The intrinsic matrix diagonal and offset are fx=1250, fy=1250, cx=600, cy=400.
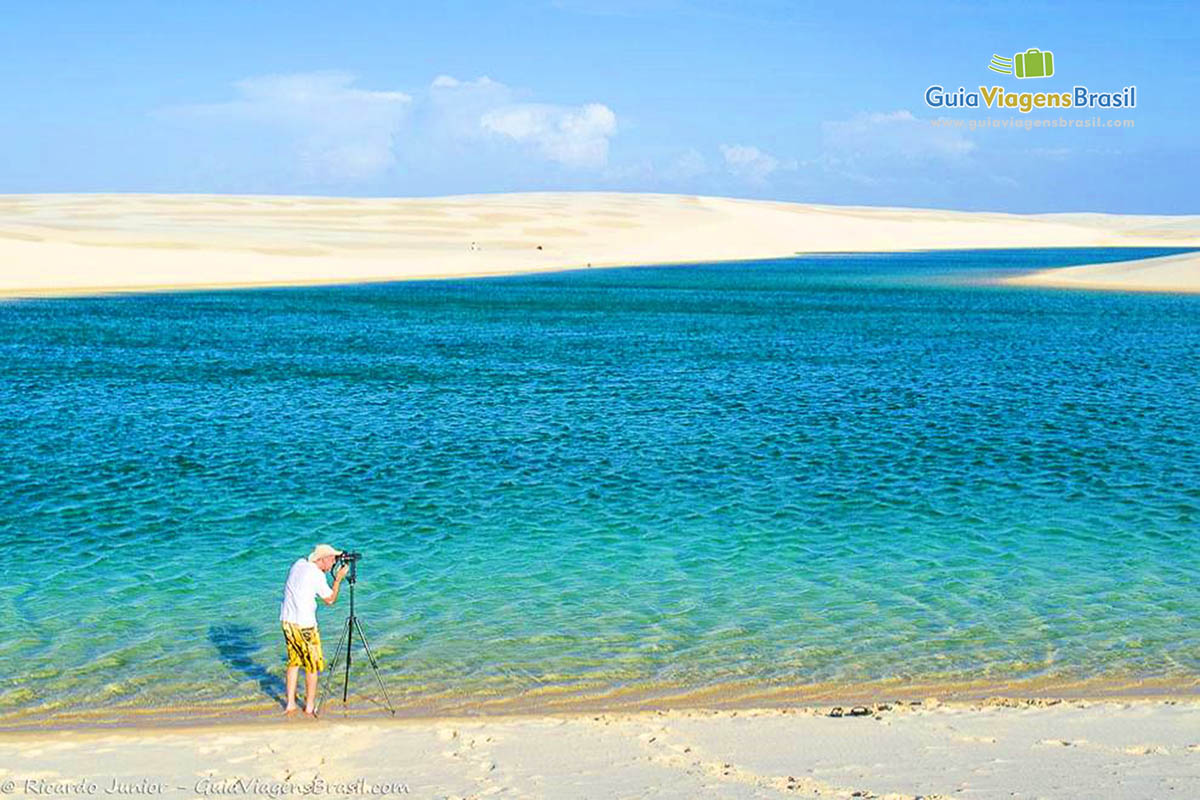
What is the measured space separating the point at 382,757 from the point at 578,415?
716 inches

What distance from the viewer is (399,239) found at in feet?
414

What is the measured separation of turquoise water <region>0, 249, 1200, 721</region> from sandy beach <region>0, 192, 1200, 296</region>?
41377mm

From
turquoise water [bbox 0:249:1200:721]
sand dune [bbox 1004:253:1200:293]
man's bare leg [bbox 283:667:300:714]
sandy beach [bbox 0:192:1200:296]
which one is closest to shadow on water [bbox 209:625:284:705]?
turquoise water [bbox 0:249:1200:721]

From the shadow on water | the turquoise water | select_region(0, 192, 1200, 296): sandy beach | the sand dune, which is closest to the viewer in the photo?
the shadow on water

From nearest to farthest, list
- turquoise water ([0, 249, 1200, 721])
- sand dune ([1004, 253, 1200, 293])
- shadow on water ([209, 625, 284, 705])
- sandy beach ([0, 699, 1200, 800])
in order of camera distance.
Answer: sandy beach ([0, 699, 1200, 800]) → shadow on water ([209, 625, 284, 705]) → turquoise water ([0, 249, 1200, 721]) → sand dune ([1004, 253, 1200, 293])

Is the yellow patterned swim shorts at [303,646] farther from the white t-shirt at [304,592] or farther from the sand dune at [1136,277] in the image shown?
the sand dune at [1136,277]

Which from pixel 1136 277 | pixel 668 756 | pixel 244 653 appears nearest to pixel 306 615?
pixel 244 653

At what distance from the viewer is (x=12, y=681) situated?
36.7 ft

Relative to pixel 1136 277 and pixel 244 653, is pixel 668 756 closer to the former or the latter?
A: pixel 244 653

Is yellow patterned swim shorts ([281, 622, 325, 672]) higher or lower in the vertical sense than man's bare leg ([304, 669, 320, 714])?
higher

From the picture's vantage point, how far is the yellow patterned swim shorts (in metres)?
10.4

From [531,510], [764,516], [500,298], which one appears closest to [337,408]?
[531,510]

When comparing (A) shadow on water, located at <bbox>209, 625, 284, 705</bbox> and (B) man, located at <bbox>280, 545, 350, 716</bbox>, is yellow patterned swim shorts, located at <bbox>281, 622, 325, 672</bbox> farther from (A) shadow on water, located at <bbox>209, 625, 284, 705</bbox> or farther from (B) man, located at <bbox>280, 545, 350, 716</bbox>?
(A) shadow on water, located at <bbox>209, 625, 284, 705</bbox>

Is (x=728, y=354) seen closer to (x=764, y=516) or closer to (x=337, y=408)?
(x=337, y=408)
